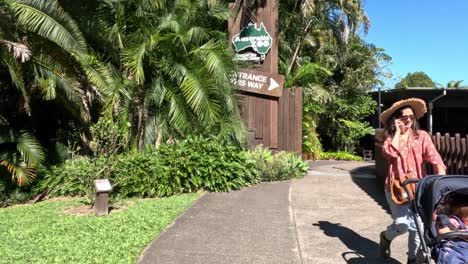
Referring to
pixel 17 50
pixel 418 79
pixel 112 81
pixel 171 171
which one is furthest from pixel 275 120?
pixel 418 79

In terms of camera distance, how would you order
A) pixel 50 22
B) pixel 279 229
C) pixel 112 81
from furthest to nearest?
pixel 112 81
pixel 50 22
pixel 279 229

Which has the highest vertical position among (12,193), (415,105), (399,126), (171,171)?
(415,105)

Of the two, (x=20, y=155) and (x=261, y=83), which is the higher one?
(x=261, y=83)

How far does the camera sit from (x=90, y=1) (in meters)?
10.7

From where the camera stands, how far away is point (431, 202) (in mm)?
3820

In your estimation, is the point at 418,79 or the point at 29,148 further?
the point at 418,79

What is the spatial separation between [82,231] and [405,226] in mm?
4126

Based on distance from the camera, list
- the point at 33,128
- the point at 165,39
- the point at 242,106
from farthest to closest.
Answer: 1. the point at 242,106
2. the point at 33,128
3. the point at 165,39

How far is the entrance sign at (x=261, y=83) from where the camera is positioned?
11.8 m

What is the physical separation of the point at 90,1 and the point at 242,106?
4.42 meters

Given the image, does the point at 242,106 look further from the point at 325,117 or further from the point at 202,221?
the point at 325,117

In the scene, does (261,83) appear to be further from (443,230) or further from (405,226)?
(443,230)

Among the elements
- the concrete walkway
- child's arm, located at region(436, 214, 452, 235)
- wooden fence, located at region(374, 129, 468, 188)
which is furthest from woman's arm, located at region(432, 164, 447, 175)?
wooden fence, located at region(374, 129, 468, 188)

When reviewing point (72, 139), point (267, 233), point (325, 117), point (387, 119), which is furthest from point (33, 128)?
point (325, 117)
